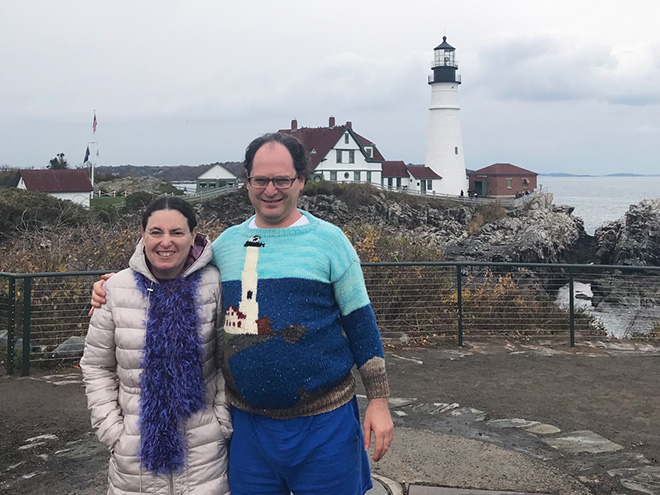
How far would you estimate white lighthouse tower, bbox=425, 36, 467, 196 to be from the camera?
63344 mm

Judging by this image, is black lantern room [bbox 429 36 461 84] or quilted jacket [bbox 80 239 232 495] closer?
quilted jacket [bbox 80 239 232 495]

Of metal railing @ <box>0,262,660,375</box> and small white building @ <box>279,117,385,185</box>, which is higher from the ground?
small white building @ <box>279,117,385,185</box>

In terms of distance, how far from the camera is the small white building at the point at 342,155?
5625 centimetres

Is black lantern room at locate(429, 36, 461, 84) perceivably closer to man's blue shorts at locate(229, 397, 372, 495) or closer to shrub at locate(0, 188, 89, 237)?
shrub at locate(0, 188, 89, 237)

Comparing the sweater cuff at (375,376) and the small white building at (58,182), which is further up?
the small white building at (58,182)

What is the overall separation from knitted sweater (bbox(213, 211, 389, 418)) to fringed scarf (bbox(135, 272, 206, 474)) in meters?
0.15

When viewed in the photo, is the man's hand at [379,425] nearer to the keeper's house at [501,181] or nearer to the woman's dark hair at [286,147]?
the woman's dark hair at [286,147]

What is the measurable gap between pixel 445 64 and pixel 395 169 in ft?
Answer: 35.7

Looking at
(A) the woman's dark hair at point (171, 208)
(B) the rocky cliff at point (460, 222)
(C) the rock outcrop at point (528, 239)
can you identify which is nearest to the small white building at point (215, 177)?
(B) the rocky cliff at point (460, 222)

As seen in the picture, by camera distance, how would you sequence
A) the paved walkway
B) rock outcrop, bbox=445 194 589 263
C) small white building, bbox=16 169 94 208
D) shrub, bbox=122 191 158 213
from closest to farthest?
the paved walkway, shrub, bbox=122 191 158 213, rock outcrop, bbox=445 194 589 263, small white building, bbox=16 169 94 208

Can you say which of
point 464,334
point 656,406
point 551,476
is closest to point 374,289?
point 464,334

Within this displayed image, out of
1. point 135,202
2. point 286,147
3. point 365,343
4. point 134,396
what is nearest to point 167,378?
point 134,396

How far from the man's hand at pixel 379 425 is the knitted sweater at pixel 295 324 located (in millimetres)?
48

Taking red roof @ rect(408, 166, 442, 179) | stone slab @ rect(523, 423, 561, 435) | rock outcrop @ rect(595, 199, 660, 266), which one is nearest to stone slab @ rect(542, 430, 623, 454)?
stone slab @ rect(523, 423, 561, 435)
